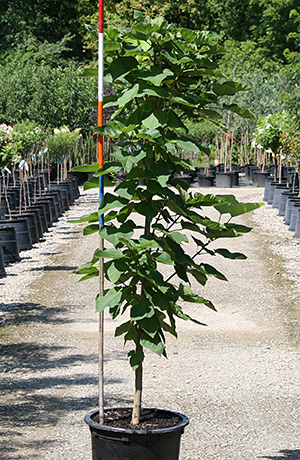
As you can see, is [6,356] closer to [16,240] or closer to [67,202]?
[16,240]

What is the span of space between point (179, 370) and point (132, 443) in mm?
2750

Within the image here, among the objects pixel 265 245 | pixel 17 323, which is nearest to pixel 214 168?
pixel 265 245

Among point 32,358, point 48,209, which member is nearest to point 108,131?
point 32,358

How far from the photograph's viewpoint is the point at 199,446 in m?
4.65

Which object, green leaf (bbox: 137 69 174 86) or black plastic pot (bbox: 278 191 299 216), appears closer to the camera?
green leaf (bbox: 137 69 174 86)

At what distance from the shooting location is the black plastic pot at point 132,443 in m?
3.41

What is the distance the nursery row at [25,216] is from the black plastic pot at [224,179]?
268 inches

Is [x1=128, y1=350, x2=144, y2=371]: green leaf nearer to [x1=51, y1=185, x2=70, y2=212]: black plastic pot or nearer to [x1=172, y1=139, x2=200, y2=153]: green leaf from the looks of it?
[x1=172, y1=139, x2=200, y2=153]: green leaf

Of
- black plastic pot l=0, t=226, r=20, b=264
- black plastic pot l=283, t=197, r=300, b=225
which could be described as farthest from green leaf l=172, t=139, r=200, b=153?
black plastic pot l=283, t=197, r=300, b=225

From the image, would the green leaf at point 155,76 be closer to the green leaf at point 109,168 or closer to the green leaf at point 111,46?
the green leaf at point 111,46

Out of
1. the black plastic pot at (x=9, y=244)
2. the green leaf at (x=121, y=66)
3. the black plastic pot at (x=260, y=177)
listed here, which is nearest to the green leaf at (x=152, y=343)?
the green leaf at (x=121, y=66)

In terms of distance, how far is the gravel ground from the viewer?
15.6 ft

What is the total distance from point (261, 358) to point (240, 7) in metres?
37.0

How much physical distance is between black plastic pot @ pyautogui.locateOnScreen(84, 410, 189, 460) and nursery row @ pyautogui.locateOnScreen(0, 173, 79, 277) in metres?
6.82
